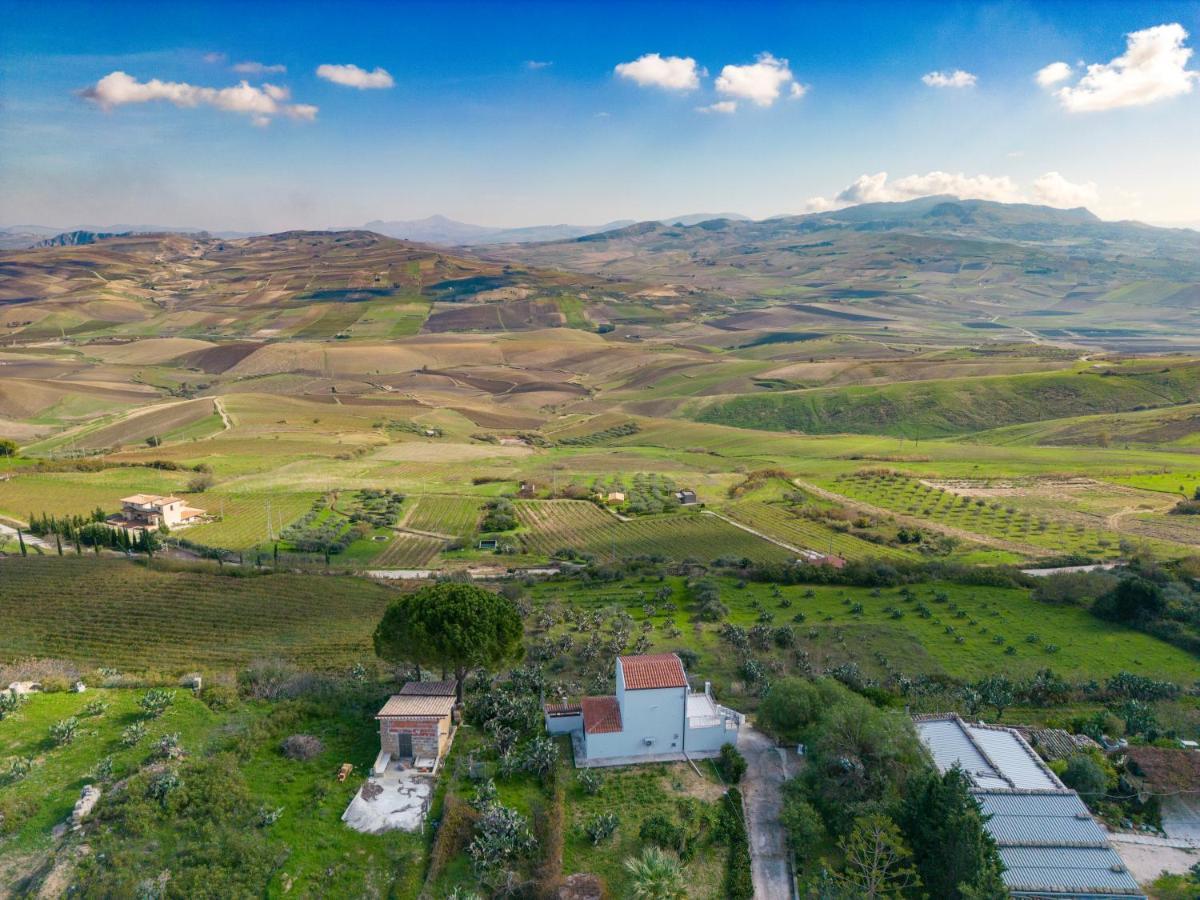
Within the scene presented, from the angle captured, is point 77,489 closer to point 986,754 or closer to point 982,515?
point 986,754

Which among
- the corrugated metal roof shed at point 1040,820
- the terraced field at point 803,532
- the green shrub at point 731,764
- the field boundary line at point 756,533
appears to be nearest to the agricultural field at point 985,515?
the terraced field at point 803,532

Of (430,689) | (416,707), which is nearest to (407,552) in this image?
(430,689)

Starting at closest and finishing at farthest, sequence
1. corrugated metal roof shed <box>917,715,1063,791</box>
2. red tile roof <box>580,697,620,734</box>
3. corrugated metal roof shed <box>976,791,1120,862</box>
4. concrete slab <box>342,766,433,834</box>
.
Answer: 1. corrugated metal roof shed <box>976,791,1120,862</box>
2. concrete slab <box>342,766,433,834</box>
3. corrugated metal roof shed <box>917,715,1063,791</box>
4. red tile roof <box>580,697,620,734</box>

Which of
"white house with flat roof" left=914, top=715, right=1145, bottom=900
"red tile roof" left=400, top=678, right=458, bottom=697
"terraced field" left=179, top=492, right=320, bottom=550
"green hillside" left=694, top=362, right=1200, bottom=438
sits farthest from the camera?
"green hillside" left=694, top=362, right=1200, bottom=438

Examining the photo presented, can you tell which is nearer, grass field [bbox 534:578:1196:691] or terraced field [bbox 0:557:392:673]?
grass field [bbox 534:578:1196:691]

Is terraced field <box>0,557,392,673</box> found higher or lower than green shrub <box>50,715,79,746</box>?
lower

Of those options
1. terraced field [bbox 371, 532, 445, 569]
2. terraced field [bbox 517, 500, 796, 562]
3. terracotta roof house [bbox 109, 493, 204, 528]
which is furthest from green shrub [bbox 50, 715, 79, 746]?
terracotta roof house [bbox 109, 493, 204, 528]

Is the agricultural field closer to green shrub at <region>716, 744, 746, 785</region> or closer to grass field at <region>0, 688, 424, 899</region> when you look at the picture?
green shrub at <region>716, 744, 746, 785</region>
